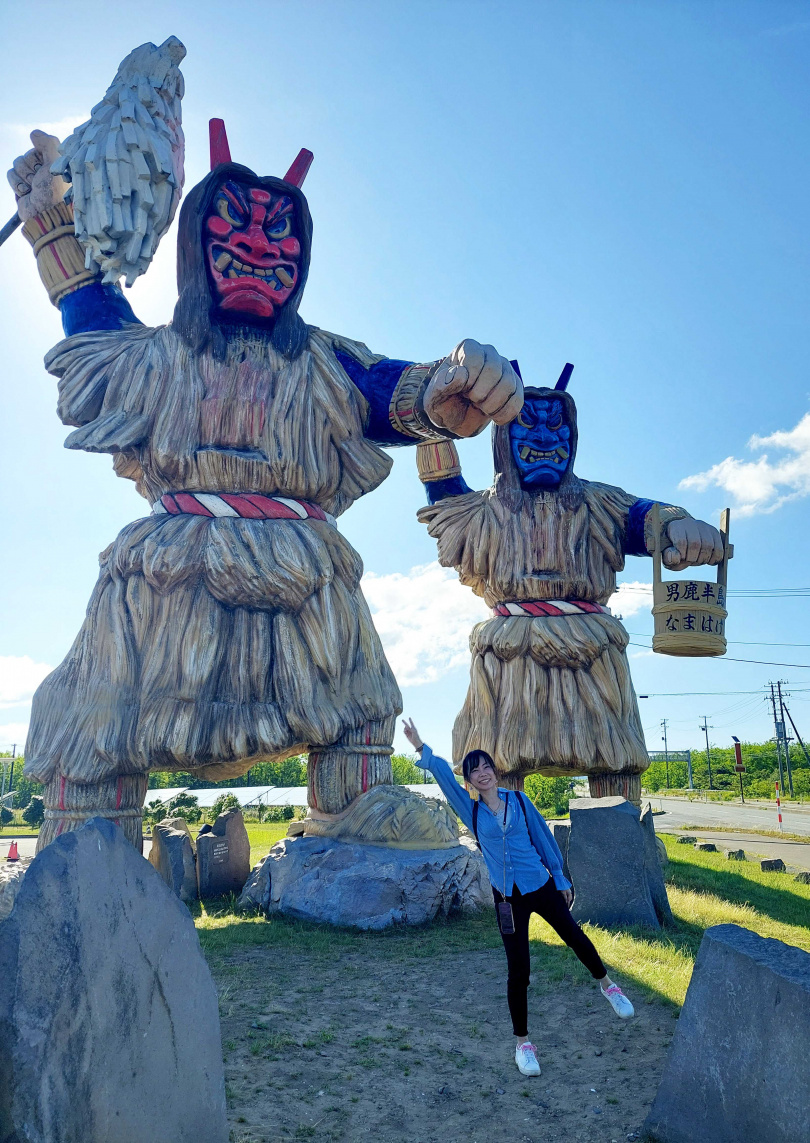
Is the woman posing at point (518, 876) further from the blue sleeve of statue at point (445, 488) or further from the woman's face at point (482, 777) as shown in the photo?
the blue sleeve of statue at point (445, 488)

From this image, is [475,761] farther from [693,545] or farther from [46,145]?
[46,145]

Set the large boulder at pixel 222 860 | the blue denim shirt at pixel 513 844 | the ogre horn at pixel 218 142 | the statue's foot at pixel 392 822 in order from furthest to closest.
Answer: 1. the large boulder at pixel 222 860
2. the ogre horn at pixel 218 142
3. the statue's foot at pixel 392 822
4. the blue denim shirt at pixel 513 844

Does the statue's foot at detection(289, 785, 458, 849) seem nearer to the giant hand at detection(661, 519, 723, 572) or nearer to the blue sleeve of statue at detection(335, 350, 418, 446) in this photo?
the blue sleeve of statue at detection(335, 350, 418, 446)

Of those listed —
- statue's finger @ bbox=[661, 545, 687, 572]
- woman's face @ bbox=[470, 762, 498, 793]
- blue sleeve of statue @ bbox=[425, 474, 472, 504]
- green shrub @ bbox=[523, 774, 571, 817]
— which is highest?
blue sleeve of statue @ bbox=[425, 474, 472, 504]

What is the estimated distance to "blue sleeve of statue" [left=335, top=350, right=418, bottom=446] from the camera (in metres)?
4.53

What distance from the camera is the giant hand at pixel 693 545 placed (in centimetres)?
520

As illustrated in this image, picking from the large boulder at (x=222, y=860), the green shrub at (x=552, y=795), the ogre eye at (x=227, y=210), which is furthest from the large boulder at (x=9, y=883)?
the green shrub at (x=552, y=795)

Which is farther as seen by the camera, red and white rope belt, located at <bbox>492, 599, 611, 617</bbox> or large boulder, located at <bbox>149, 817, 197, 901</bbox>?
red and white rope belt, located at <bbox>492, 599, 611, 617</bbox>

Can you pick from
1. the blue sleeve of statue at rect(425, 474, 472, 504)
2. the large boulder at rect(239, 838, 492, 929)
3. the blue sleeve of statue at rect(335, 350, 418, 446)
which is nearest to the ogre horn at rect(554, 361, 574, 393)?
the blue sleeve of statue at rect(425, 474, 472, 504)

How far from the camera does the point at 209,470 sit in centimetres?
428

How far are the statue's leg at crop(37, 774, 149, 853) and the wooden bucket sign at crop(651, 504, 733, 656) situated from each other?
9.21ft

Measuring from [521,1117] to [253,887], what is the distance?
250 cm

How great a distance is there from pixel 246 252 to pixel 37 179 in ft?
4.00

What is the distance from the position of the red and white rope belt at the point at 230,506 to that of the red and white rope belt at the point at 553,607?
1763 millimetres
